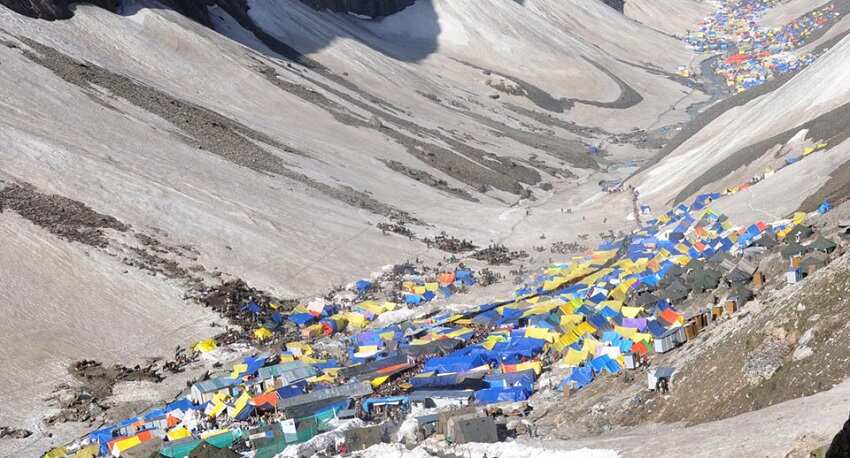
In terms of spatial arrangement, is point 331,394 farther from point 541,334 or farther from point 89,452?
point 541,334

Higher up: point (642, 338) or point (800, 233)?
point (800, 233)

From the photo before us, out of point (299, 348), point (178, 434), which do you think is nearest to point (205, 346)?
point (299, 348)

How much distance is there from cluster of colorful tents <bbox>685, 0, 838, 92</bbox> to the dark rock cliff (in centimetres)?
4960

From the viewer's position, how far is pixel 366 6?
142 meters

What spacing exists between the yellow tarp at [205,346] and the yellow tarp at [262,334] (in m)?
1.92

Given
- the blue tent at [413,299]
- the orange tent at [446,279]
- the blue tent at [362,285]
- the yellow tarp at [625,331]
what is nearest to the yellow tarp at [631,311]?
the yellow tarp at [625,331]

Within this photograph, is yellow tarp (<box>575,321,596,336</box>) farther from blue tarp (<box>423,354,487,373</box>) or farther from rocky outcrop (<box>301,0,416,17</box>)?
rocky outcrop (<box>301,0,416,17</box>)

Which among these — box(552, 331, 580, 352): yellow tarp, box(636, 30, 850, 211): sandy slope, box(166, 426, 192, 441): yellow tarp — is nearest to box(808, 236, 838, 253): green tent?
box(552, 331, 580, 352): yellow tarp

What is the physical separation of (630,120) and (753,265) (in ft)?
273

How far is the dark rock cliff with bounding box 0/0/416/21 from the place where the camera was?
79.1 metres

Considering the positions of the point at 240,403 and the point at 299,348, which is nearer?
the point at 240,403

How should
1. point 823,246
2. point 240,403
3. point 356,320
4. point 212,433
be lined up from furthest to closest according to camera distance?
point 356,320, point 240,403, point 823,246, point 212,433

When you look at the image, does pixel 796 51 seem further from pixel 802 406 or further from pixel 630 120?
pixel 802 406

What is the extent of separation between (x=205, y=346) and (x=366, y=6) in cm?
10664
